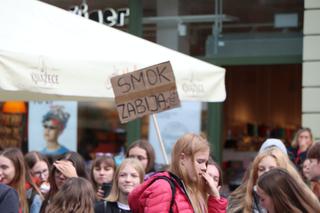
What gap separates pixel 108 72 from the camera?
6996mm

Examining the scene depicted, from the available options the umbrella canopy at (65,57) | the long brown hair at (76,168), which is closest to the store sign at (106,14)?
the umbrella canopy at (65,57)

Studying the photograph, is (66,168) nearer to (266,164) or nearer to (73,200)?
(73,200)

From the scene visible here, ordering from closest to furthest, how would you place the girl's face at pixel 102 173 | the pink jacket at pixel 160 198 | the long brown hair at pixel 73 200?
the pink jacket at pixel 160 198, the long brown hair at pixel 73 200, the girl's face at pixel 102 173

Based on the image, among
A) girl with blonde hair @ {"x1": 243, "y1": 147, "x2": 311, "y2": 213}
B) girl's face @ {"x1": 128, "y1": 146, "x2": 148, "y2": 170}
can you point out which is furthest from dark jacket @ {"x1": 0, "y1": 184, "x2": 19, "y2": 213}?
girl's face @ {"x1": 128, "y1": 146, "x2": 148, "y2": 170}

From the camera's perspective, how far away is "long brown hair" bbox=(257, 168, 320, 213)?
385cm

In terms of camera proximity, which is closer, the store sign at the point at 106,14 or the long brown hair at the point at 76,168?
the long brown hair at the point at 76,168

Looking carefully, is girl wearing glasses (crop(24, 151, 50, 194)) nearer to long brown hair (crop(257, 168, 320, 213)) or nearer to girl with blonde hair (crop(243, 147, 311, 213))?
girl with blonde hair (crop(243, 147, 311, 213))

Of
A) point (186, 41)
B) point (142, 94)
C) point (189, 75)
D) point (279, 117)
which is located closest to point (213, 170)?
point (142, 94)

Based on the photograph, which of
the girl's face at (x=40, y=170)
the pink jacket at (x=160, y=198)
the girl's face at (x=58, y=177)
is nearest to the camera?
the pink jacket at (x=160, y=198)

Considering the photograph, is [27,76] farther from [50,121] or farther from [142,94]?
[50,121]

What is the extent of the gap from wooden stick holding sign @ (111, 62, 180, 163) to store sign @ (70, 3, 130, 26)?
586cm

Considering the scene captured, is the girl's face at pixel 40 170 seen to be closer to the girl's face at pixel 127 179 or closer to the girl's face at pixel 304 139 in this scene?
the girl's face at pixel 127 179

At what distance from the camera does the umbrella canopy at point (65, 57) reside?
605 cm

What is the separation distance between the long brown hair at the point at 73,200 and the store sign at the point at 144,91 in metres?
1.92
